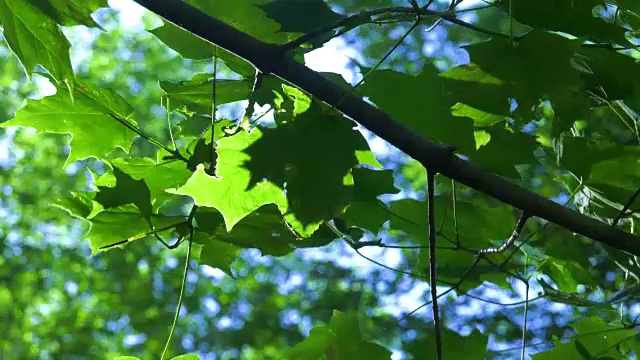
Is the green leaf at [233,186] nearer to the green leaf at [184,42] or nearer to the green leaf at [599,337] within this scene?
the green leaf at [184,42]

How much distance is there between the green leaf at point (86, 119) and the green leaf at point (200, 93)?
5cm

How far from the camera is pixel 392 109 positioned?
1.77 feet

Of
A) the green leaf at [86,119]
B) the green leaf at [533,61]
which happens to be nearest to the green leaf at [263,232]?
the green leaf at [86,119]

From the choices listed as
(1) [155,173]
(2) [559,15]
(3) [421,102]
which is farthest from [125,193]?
(2) [559,15]

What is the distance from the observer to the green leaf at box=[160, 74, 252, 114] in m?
0.59

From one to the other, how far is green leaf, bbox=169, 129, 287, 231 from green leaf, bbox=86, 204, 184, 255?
120mm

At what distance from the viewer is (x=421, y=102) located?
534 mm

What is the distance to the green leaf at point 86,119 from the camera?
64 cm

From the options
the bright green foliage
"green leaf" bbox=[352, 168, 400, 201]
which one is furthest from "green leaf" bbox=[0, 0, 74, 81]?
"green leaf" bbox=[352, 168, 400, 201]

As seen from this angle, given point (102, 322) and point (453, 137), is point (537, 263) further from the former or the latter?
point (102, 322)

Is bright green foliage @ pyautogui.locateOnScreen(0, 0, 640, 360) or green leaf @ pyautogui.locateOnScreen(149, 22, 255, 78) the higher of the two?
green leaf @ pyautogui.locateOnScreen(149, 22, 255, 78)

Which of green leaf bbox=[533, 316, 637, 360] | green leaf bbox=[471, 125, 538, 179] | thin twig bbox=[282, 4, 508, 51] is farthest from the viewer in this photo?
green leaf bbox=[533, 316, 637, 360]

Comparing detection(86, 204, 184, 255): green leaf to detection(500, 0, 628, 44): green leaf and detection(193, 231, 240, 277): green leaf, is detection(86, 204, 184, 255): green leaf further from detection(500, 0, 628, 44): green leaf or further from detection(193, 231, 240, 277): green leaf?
detection(500, 0, 628, 44): green leaf

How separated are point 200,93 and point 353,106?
7.6 inches
